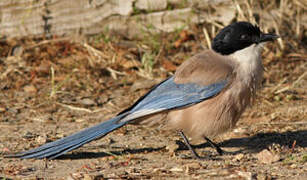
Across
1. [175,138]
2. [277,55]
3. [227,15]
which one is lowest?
[175,138]

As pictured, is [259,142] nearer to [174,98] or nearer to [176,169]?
[174,98]

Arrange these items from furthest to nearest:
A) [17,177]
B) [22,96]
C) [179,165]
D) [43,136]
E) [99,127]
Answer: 1. [22,96]
2. [43,136]
3. [99,127]
4. [179,165]
5. [17,177]

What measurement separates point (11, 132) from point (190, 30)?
3.21 meters

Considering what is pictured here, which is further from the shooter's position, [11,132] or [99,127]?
[11,132]

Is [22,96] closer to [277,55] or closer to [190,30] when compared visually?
[190,30]

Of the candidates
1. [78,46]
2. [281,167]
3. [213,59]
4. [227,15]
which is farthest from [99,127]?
[227,15]

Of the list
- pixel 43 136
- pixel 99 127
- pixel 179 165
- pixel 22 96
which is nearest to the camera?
pixel 179 165

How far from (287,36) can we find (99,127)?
12.4 ft

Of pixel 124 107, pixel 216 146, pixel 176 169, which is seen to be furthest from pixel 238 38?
pixel 124 107

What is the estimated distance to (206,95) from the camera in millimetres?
4969

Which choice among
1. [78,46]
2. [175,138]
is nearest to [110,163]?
[175,138]

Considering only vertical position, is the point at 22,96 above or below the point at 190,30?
below

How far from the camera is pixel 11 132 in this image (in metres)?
5.51

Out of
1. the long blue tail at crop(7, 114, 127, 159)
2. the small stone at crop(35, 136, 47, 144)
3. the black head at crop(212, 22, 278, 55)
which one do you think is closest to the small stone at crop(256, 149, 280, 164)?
the black head at crop(212, 22, 278, 55)
